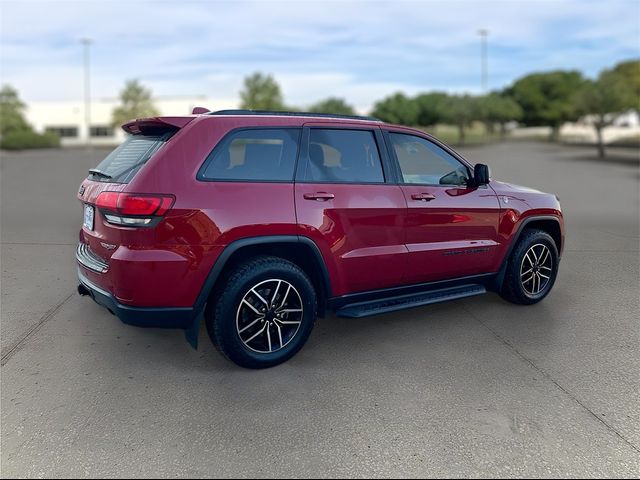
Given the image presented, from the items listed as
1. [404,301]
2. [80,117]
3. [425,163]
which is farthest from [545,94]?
[404,301]

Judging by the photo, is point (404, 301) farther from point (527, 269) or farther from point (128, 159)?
point (128, 159)

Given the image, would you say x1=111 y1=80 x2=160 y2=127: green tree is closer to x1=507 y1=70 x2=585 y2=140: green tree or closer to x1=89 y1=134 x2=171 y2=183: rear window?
x1=507 y1=70 x2=585 y2=140: green tree

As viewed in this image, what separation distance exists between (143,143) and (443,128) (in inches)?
3549

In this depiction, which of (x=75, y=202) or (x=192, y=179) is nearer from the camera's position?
(x=192, y=179)

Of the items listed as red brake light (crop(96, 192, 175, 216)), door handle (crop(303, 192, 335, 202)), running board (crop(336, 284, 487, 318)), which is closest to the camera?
red brake light (crop(96, 192, 175, 216))

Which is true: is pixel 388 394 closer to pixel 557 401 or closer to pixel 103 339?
pixel 557 401

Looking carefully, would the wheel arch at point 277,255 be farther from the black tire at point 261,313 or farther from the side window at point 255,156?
the side window at point 255,156

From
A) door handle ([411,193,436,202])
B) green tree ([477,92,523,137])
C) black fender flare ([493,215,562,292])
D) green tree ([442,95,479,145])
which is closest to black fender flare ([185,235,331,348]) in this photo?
door handle ([411,193,436,202])

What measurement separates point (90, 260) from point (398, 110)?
75.4 m

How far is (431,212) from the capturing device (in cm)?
489

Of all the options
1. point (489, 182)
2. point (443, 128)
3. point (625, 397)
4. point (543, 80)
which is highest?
point (543, 80)

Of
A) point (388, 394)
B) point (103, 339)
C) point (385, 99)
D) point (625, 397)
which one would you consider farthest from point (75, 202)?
point (385, 99)

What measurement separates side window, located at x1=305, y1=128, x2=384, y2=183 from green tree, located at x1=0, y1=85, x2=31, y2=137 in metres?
73.0

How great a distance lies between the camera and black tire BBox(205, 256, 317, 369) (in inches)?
158
